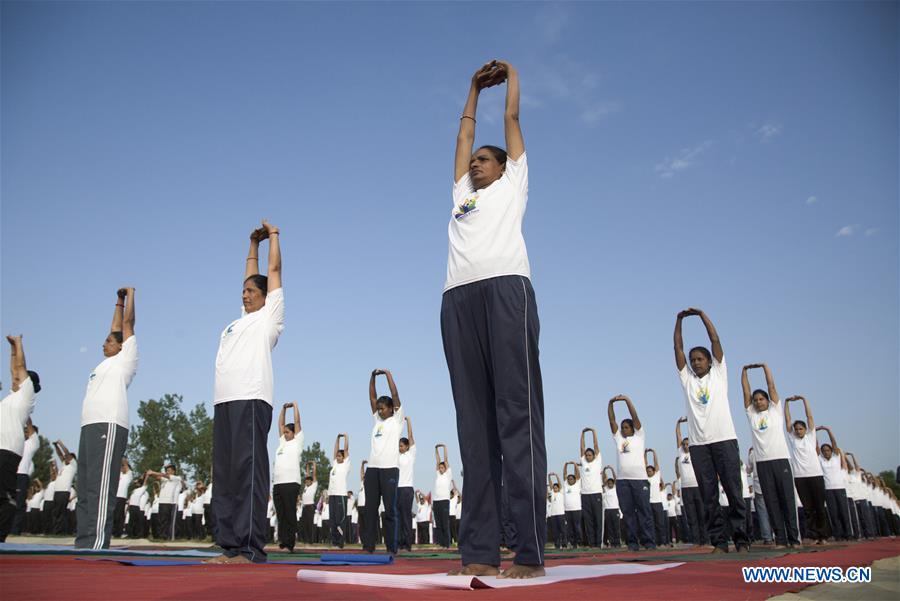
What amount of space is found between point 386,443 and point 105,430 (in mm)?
5046

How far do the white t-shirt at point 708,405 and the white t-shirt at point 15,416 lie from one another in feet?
29.2

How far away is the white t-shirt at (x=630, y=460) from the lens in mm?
13078

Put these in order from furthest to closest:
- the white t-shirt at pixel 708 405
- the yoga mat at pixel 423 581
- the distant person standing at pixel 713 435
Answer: the white t-shirt at pixel 708 405 → the distant person standing at pixel 713 435 → the yoga mat at pixel 423 581

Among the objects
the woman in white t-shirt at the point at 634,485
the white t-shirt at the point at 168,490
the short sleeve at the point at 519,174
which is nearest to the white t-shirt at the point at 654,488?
the woman in white t-shirt at the point at 634,485

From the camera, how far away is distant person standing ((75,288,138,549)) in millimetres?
7031

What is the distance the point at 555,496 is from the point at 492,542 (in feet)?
76.3

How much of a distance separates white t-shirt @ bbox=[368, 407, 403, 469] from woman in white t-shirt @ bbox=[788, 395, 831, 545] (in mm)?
7271

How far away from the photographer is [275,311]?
6.11 meters

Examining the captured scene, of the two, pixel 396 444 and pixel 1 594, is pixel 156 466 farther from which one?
pixel 1 594

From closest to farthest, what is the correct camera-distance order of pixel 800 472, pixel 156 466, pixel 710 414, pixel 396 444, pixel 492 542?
pixel 492 542 < pixel 710 414 < pixel 396 444 < pixel 800 472 < pixel 156 466

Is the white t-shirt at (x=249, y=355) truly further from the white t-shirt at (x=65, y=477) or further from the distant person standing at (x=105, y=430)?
the white t-shirt at (x=65, y=477)

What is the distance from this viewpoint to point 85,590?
263 centimetres

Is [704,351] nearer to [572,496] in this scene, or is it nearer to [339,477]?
[339,477]

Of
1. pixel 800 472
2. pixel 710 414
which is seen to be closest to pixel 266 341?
pixel 710 414
